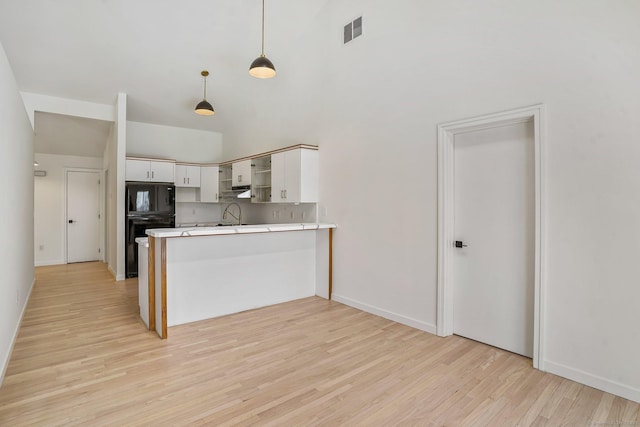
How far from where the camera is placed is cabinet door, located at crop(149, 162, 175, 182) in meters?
6.20

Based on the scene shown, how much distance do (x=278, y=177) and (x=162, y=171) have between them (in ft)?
8.77

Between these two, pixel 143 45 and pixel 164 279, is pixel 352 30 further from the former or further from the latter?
pixel 164 279

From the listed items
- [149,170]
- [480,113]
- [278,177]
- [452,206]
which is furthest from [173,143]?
[480,113]

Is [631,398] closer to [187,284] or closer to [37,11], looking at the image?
[187,284]

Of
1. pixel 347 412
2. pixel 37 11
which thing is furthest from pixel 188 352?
pixel 37 11

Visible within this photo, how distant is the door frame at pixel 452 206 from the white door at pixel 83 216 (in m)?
7.61

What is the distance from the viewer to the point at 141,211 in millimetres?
5789

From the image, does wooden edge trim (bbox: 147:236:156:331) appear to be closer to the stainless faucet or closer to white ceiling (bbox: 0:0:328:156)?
white ceiling (bbox: 0:0:328:156)

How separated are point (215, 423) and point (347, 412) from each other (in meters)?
Result: 0.78

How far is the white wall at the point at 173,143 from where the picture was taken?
660 cm

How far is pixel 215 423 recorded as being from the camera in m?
1.94

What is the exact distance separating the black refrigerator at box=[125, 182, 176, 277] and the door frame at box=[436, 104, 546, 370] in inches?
191

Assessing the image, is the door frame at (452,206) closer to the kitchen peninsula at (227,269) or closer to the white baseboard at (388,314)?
the white baseboard at (388,314)

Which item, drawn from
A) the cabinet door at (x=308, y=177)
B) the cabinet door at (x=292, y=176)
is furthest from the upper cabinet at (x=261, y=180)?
the cabinet door at (x=308, y=177)
